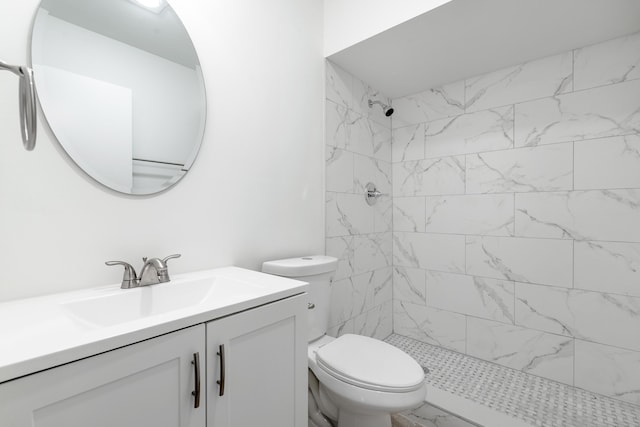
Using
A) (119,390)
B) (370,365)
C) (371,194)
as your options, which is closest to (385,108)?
(371,194)

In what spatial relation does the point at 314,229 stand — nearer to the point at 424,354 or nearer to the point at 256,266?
the point at 256,266

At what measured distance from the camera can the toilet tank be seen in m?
1.41

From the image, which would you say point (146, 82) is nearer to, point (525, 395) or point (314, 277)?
point (314, 277)

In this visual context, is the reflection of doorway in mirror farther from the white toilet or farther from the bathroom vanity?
the white toilet

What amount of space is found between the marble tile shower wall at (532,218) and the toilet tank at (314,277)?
1154mm

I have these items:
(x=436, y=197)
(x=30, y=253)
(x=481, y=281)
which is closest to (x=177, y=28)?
(x=30, y=253)

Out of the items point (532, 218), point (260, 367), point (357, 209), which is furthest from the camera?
point (357, 209)

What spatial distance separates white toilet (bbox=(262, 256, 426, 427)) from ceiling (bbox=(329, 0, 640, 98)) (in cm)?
137

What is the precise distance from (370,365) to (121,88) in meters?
1.46

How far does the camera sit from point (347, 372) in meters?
1.20

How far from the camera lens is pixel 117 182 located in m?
1.03

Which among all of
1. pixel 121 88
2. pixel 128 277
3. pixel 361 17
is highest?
pixel 361 17

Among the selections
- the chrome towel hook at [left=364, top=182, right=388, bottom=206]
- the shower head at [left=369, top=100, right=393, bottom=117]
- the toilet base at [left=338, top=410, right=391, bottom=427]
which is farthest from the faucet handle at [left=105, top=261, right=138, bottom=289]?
the shower head at [left=369, top=100, right=393, bottom=117]

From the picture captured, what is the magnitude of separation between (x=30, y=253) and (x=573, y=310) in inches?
103
